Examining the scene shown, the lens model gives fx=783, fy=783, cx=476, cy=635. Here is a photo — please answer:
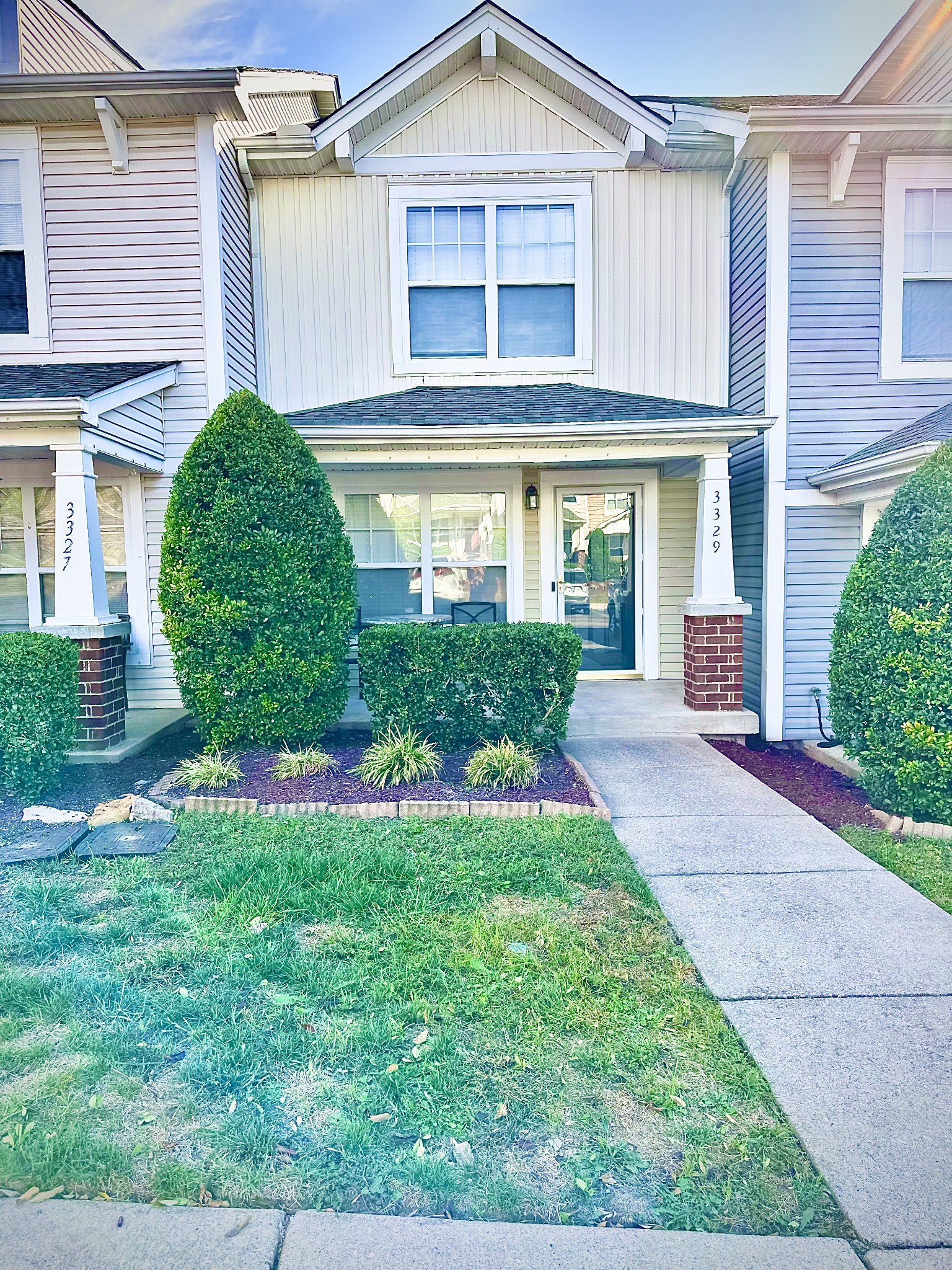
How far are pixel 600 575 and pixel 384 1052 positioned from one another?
699 centimetres

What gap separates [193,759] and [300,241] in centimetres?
552

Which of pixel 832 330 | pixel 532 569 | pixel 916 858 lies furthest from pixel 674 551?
pixel 916 858

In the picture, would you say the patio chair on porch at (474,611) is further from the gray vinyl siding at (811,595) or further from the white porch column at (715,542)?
the gray vinyl siding at (811,595)

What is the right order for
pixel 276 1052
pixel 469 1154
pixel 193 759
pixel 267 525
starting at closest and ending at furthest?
pixel 469 1154 < pixel 276 1052 < pixel 267 525 < pixel 193 759

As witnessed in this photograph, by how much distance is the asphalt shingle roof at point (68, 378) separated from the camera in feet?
20.8

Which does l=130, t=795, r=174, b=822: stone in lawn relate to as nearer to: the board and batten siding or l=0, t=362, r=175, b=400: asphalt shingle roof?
l=0, t=362, r=175, b=400: asphalt shingle roof

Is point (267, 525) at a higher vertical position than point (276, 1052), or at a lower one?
higher

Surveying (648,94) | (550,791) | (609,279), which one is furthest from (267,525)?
(648,94)

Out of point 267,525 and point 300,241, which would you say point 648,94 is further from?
point 267,525

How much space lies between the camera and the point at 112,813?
16.0 feet

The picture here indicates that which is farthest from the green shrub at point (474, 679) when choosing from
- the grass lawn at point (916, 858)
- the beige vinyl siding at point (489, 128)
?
the beige vinyl siding at point (489, 128)

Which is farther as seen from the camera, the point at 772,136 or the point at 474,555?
the point at 474,555

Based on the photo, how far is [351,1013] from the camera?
277 centimetres

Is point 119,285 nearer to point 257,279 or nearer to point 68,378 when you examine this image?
point 68,378
